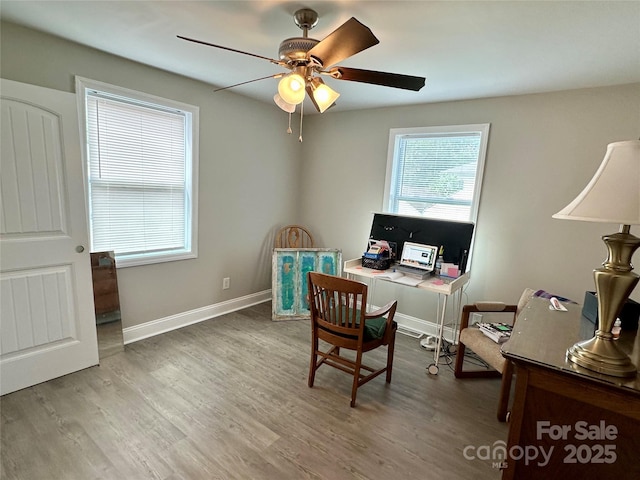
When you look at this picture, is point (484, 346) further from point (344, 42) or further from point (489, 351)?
point (344, 42)

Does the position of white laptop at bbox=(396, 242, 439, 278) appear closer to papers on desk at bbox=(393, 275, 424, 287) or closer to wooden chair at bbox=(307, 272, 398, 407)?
papers on desk at bbox=(393, 275, 424, 287)

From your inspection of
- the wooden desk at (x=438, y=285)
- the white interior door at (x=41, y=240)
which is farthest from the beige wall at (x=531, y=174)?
the white interior door at (x=41, y=240)

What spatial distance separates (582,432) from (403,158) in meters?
2.85

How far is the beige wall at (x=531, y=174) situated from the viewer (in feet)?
8.36

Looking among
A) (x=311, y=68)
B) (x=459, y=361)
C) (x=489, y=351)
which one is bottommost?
(x=459, y=361)

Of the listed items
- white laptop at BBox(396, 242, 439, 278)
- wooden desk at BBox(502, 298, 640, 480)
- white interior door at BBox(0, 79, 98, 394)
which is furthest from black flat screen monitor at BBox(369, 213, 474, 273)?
white interior door at BBox(0, 79, 98, 394)

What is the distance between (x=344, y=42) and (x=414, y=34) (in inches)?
29.1

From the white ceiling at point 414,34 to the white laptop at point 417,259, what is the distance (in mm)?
1436

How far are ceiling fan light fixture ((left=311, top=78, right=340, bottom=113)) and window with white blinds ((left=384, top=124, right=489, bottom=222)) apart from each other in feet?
5.65

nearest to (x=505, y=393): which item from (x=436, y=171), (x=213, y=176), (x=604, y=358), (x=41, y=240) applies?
(x=604, y=358)

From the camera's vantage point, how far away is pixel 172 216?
124 inches

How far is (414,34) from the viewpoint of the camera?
1896 mm

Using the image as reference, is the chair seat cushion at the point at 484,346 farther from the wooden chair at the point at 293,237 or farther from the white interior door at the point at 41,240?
the white interior door at the point at 41,240

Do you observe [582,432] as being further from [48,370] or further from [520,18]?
[48,370]
